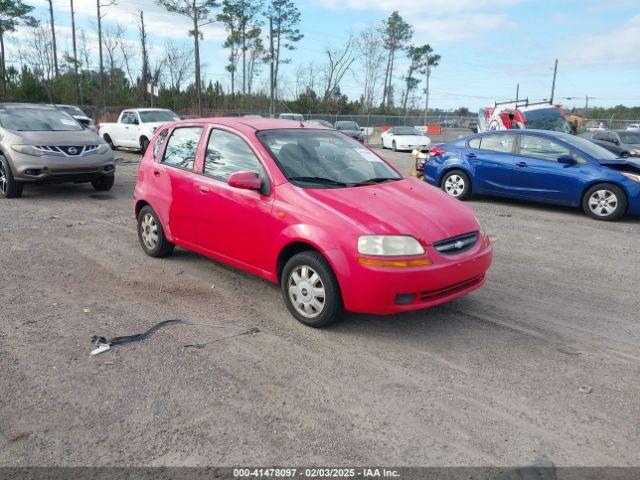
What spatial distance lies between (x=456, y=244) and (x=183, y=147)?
311 centimetres

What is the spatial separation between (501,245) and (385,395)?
451 centimetres

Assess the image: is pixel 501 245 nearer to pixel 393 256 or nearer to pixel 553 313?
pixel 553 313

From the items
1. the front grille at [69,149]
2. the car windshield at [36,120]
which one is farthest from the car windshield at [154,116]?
the front grille at [69,149]

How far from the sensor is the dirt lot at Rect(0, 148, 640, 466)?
9.62 ft

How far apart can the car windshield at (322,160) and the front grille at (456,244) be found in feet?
3.40

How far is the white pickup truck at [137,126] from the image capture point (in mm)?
17934

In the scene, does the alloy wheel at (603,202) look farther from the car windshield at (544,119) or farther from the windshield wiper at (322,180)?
the car windshield at (544,119)

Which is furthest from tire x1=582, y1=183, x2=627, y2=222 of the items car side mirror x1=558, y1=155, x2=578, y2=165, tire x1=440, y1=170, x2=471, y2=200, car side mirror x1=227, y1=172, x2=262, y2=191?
car side mirror x1=227, y1=172, x2=262, y2=191

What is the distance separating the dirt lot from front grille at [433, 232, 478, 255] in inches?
26.8

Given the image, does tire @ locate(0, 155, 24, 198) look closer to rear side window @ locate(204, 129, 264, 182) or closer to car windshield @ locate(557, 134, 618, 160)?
rear side window @ locate(204, 129, 264, 182)

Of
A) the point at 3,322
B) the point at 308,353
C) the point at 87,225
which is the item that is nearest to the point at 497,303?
the point at 308,353

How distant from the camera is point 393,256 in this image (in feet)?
13.2

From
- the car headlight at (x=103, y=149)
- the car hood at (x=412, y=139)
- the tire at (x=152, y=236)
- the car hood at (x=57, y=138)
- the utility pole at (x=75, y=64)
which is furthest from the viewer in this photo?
the utility pole at (x=75, y=64)

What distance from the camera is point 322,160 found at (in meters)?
5.05
